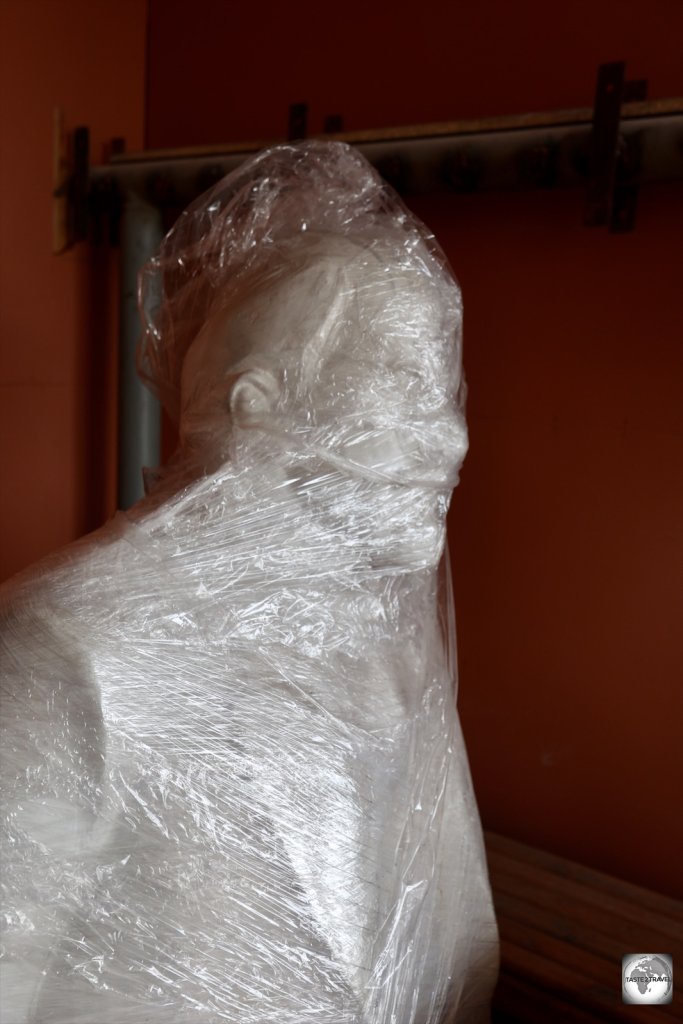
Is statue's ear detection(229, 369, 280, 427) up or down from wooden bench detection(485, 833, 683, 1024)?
up

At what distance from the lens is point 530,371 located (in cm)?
164

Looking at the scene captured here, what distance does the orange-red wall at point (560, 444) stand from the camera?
1.51 metres

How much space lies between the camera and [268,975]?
904 mm

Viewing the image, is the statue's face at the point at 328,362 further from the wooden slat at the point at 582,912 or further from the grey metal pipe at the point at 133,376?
the grey metal pipe at the point at 133,376

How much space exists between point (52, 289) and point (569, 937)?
154 centimetres

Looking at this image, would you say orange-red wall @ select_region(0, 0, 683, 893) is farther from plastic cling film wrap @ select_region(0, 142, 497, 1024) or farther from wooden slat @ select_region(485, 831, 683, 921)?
plastic cling film wrap @ select_region(0, 142, 497, 1024)

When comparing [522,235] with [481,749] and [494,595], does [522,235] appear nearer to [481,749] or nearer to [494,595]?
[494,595]

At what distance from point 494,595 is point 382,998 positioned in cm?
83

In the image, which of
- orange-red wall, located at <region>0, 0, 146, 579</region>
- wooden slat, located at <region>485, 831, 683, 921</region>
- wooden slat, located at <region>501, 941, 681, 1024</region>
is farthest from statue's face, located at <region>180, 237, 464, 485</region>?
orange-red wall, located at <region>0, 0, 146, 579</region>

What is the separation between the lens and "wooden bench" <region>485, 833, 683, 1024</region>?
1252 mm

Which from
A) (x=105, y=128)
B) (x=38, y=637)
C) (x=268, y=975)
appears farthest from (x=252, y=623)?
(x=105, y=128)

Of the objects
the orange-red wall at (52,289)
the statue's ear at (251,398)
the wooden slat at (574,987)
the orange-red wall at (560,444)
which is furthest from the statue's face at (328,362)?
the orange-red wall at (52,289)

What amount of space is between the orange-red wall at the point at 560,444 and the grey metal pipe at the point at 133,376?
45cm

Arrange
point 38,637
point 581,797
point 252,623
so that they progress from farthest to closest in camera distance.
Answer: point 581,797
point 252,623
point 38,637
